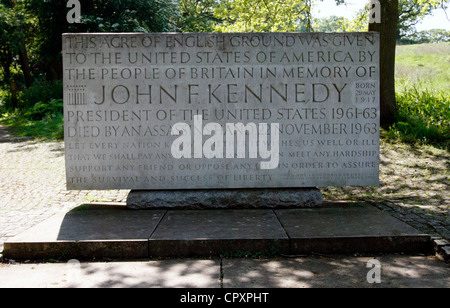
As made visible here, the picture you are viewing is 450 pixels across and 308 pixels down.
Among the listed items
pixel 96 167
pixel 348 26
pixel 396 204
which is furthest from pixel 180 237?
pixel 348 26

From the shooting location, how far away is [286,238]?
4.75 m

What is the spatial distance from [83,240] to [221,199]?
2145 millimetres

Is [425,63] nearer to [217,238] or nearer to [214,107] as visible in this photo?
[214,107]

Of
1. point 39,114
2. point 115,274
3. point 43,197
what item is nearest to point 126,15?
point 39,114

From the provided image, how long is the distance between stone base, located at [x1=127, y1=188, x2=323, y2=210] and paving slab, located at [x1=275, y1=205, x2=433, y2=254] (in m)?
0.77

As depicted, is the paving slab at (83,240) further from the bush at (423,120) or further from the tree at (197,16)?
the tree at (197,16)

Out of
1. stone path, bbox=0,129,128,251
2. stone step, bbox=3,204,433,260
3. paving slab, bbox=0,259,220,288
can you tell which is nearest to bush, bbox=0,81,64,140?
stone path, bbox=0,129,128,251

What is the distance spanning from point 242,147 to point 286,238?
72.7 inches

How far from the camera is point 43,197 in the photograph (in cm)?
728

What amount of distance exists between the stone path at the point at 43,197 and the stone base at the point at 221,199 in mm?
1117

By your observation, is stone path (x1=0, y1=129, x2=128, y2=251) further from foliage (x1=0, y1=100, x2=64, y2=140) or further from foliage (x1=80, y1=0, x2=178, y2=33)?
foliage (x1=80, y1=0, x2=178, y2=33)

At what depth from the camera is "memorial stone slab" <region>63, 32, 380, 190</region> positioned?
6125 mm

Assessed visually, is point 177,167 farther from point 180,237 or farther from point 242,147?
point 180,237

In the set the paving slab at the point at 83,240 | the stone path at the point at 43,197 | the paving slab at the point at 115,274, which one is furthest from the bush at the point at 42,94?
the paving slab at the point at 115,274
